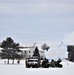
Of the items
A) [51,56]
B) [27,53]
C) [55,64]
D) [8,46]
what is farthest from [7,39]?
[27,53]

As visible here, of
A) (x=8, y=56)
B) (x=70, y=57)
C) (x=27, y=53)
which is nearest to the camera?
(x=8, y=56)

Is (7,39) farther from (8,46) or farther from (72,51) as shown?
(72,51)

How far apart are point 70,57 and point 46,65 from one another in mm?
76705

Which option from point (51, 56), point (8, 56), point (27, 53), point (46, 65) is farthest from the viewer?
point (27, 53)

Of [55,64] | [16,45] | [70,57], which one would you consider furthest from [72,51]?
[55,64]

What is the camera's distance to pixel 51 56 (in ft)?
229

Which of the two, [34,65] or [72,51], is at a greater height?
[72,51]

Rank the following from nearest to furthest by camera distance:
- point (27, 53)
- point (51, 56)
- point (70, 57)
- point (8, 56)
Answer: point (51, 56) → point (8, 56) → point (70, 57) → point (27, 53)

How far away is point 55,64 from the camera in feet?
192

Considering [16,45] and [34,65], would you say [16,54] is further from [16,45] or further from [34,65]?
[34,65]

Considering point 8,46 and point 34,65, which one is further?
point 8,46

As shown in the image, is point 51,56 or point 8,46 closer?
point 51,56

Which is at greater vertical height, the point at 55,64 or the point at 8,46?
the point at 8,46

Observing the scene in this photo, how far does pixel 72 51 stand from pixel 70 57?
7.20 ft
